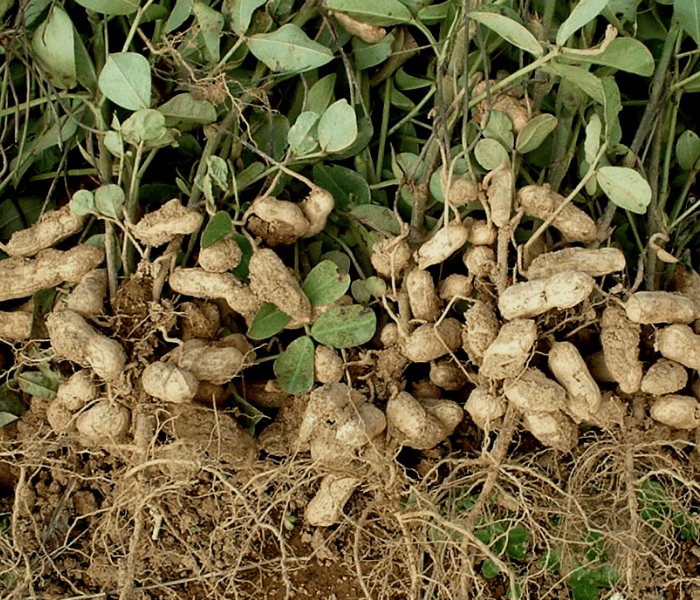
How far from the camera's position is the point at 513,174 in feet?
3.91

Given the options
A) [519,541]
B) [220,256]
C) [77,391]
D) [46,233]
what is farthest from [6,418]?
[519,541]

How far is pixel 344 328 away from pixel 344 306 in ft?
0.09

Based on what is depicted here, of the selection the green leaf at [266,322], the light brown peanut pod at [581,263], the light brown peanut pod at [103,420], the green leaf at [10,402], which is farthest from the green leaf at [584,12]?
the green leaf at [10,402]

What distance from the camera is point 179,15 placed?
119 cm

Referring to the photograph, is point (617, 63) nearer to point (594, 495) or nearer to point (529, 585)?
point (594, 495)

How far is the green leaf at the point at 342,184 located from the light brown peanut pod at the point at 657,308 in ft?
1.17

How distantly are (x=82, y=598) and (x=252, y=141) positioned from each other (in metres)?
0.63

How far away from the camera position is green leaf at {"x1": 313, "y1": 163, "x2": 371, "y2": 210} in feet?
4.13

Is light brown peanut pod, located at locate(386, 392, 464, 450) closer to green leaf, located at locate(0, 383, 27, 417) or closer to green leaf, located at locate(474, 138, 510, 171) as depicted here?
green leaf, located at locate(474, 138, 510, 171)

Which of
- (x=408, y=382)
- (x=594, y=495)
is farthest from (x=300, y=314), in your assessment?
(x=594, y=495)

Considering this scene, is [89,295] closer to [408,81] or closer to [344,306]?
[344,306]

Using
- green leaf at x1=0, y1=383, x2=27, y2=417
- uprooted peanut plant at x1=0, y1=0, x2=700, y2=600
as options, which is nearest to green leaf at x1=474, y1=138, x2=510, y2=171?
uprooted peanut plant at x1=0, y1=0, x2=700, y2=600

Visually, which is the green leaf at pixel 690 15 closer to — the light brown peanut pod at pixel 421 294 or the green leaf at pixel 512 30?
the green leaf at pixel 512 30

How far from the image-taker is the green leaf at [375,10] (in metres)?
1.15
